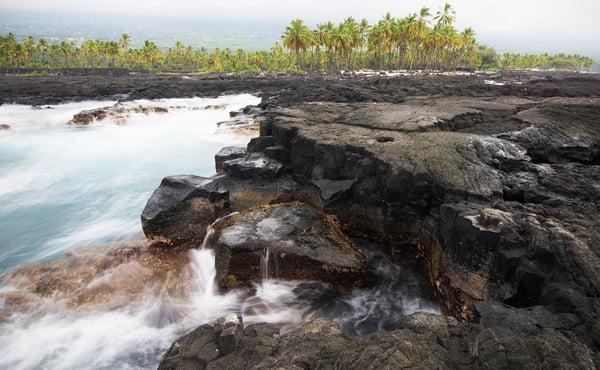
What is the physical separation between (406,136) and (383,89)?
16.4m

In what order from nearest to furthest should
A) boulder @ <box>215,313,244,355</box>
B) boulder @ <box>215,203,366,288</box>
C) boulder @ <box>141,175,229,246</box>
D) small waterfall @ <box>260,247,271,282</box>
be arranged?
boulder @ <box>215,313,244,355</box> < boulder @ <box>215,203,366,288</box> < small waterfall @ <box>260,247,271,282</box> < boulder @ <box>141,175,229,246</box>

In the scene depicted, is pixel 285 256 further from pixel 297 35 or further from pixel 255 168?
pixel 297 35

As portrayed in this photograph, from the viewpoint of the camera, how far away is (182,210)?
10.8m

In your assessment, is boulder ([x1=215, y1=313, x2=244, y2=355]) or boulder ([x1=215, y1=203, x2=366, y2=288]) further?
boulder ([x1=215, y1=203, x2=366, y2=288])

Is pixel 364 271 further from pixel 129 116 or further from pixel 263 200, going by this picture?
pixel 129 116

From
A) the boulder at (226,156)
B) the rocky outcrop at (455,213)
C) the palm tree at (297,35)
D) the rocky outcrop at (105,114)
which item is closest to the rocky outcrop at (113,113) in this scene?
the rocky outcrop at (105,114)

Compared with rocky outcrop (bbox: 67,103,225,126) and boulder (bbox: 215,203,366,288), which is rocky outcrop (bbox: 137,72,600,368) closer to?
boulder (bbox: 215,203,366,288)

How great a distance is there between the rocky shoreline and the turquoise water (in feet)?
14.7

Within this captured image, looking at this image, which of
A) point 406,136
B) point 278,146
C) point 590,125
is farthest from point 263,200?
point 590,125

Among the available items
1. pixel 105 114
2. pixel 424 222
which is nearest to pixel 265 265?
pixel 424 222

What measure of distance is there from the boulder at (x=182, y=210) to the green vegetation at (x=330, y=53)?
2613 inches

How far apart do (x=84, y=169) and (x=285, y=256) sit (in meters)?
15.9

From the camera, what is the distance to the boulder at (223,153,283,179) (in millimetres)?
12305

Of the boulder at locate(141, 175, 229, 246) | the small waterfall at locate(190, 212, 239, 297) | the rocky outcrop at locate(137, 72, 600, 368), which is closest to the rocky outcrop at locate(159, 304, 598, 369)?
the rocky outcrop at locate(137, 72, 600, 368)
